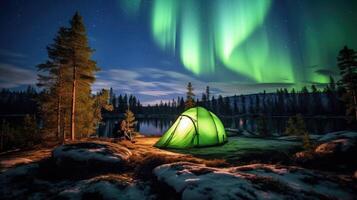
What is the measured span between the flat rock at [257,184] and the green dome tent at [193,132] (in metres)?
7.13

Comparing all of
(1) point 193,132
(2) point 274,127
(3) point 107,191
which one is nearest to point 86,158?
(3) point 107,191

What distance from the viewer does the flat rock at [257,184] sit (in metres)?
4.17

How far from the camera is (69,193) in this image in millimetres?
4883

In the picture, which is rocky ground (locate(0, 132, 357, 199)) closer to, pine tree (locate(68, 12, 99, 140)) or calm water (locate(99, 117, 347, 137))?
pine tree (locate(68, 12, 99, 140))

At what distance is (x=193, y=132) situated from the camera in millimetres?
13172

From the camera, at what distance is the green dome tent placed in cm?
1297

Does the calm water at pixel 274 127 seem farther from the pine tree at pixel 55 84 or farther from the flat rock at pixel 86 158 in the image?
the flat rock at pixel 86 158

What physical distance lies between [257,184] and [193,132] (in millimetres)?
8650

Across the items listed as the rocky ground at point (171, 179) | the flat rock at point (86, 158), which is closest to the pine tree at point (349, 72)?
the rocky ground at point (171, 179)

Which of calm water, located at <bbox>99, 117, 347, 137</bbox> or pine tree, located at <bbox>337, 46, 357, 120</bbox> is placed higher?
pine tree, located at <bbox>337, 46, 357, 120</bbox>

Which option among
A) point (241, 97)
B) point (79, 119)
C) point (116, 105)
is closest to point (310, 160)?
point (79, 119)

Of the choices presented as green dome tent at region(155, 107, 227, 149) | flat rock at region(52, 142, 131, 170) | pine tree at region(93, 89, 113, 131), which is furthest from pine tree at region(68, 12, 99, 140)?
green dome tent at region(155, 107, 227, 149)

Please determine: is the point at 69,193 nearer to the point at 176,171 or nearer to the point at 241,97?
the point at 176,171

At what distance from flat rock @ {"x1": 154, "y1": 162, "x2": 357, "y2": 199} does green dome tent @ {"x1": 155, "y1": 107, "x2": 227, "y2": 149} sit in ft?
23.4
